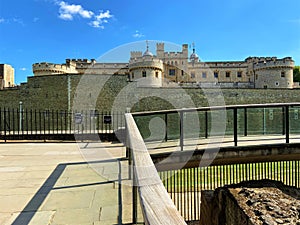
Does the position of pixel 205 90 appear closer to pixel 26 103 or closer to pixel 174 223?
pixel 26 103

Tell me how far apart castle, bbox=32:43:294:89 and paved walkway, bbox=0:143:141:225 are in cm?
2963

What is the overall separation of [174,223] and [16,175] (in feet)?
12.8

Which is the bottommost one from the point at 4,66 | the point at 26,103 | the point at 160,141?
the point at 160,141

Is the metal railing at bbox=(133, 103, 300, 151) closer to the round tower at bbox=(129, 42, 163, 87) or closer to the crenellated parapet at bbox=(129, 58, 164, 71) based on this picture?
the round tower at bbox=(129, 42, 163, 87)

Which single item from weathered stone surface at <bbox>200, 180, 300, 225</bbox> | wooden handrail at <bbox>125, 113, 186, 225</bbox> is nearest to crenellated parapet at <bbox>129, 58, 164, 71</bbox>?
weathered stone surface at <bbox>200, 180, 300, 225</bbox>

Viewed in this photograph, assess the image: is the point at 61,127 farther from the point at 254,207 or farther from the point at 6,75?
the point at 6,75

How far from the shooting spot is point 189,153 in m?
5.11

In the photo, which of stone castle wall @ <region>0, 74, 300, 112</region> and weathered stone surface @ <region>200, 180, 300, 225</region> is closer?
weathered stone surface @ <region>200, 180, 300, 225</region>

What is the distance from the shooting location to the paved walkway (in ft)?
8.47

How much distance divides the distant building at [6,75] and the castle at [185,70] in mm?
3212

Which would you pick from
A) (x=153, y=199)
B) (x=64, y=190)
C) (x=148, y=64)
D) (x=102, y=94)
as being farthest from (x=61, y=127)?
(x=148, y=64)

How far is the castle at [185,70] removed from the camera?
118 feet

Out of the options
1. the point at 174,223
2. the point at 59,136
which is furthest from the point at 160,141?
the point at 174,223

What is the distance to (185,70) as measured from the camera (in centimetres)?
4741
